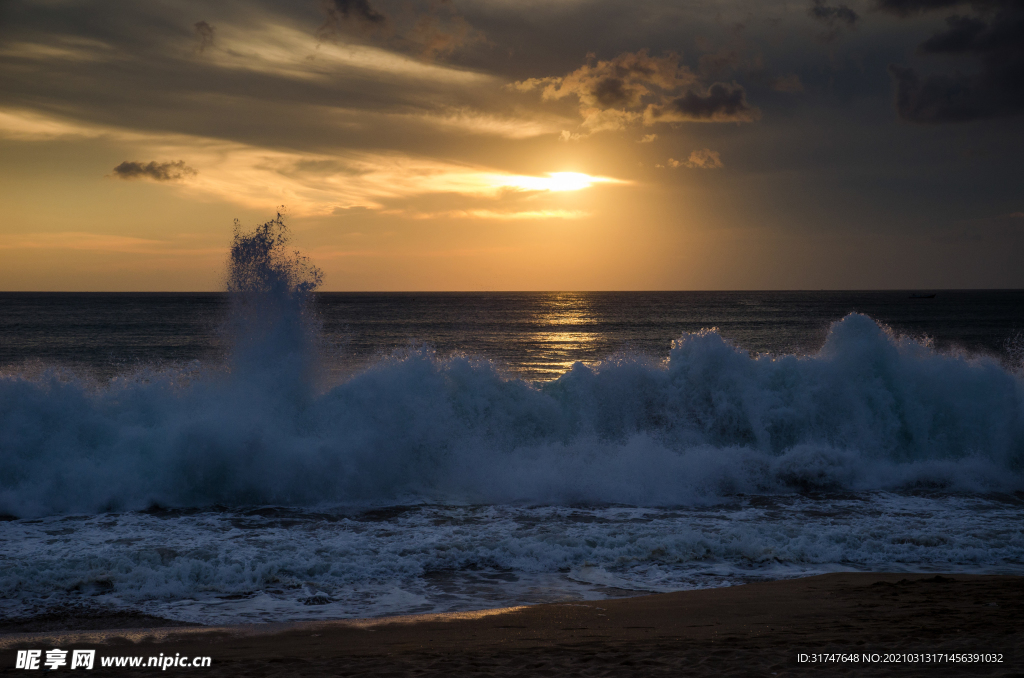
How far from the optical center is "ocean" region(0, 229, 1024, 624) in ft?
27.1

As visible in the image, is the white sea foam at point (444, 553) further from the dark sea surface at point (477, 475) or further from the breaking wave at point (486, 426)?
the breaking wave at point (486, 426)

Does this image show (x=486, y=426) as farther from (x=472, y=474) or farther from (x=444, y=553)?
(x=444, y=553)

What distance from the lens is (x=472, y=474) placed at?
505 inches

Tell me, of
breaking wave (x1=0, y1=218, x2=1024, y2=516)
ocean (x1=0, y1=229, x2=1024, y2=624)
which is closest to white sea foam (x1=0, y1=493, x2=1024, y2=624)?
ocean (x1=0, y1=229, x2=1024, y2=624)

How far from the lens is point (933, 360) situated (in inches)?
636

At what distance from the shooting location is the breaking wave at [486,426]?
11.9 meters

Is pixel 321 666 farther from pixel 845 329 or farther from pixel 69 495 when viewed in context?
pixel 845 329

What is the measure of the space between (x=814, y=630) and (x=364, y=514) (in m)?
7.22

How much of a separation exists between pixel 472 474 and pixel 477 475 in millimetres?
117

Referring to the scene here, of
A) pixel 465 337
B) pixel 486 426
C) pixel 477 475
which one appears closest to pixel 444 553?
pixel 477 475

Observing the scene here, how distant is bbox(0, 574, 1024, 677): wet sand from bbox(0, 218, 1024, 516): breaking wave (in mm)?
4676

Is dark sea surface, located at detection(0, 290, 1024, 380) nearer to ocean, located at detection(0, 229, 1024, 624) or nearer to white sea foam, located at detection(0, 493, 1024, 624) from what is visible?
ocean, located at detection(0, 229, 1024, 624)

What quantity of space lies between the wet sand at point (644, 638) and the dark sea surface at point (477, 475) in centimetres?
65

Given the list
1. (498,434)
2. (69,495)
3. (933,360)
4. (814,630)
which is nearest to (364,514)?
(498,434)
